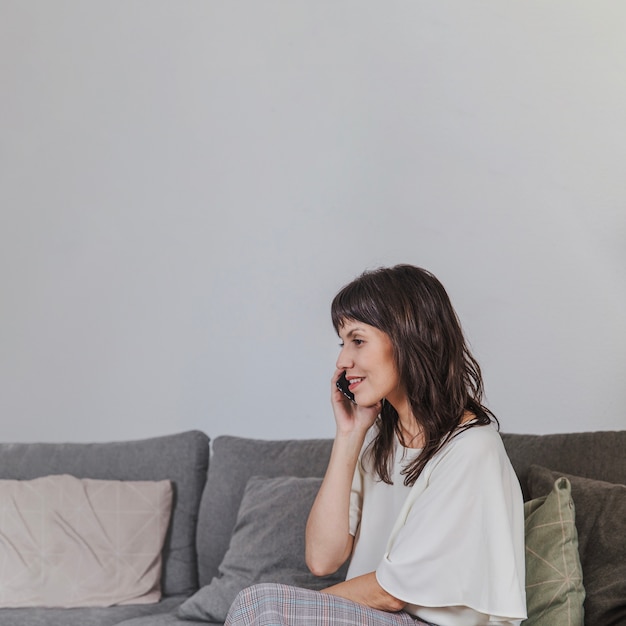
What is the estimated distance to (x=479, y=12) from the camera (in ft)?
8.87

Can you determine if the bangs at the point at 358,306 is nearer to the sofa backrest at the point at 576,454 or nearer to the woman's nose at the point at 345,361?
the woman's nose at the point at 345,361

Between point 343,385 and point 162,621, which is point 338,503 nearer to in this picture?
point 343,385

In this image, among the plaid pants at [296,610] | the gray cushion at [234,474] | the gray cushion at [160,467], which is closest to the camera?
the plaid pants at [296,610]

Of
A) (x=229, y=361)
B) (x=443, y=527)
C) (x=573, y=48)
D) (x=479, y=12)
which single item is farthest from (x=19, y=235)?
(x=443, y=527)

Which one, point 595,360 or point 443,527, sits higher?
point 595,360

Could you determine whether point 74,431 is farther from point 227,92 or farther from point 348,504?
point 348,504

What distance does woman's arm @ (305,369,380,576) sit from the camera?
1919mm

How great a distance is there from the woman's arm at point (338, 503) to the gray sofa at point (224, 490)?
0.27m

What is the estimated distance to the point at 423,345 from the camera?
176cm

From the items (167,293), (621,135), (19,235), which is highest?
(621,135)

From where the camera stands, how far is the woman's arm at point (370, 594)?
161cm

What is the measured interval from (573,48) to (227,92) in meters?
1.17

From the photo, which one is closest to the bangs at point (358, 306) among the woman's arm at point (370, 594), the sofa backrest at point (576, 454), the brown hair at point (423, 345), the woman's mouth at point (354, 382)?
the brown hair at point (423, 345)

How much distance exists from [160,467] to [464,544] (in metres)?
1.36
